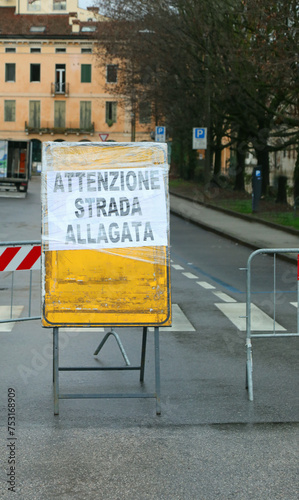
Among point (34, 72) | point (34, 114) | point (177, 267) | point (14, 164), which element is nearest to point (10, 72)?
point (34, 72)

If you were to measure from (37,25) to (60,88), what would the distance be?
965 centimetres

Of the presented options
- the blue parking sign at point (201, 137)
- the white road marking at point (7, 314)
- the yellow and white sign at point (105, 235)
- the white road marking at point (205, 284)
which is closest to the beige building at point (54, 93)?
the blue parking sign at point (201, 137)

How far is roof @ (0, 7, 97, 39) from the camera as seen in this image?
8238 cm

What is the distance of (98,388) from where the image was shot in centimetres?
697

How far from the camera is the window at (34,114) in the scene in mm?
81812

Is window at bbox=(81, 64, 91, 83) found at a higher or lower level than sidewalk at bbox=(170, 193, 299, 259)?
higher

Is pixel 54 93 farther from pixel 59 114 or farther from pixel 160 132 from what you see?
pixel 160 132

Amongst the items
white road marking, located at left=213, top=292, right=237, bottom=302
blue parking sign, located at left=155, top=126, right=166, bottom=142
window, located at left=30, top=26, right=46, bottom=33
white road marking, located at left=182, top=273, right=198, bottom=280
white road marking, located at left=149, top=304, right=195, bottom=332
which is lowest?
white road marking, located at left=182, top=273, right=198, bottom=280

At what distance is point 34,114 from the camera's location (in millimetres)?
81938

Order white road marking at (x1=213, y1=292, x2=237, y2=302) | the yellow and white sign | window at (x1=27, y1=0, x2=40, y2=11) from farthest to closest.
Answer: window at (x1=27, y1=0, x2=40, y2=11) < white road marking at (x1=213, y1=292, x2=237, y2=302) < the yellow and white sign

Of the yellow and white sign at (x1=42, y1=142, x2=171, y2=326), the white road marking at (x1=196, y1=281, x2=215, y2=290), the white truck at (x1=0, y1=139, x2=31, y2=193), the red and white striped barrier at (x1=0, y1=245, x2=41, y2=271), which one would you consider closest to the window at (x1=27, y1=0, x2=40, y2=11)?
the white truck at (x1=0, y1=139, x2=31, y2=193)

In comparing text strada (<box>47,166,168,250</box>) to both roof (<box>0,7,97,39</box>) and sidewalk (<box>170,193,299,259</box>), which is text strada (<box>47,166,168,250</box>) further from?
roof (<box>0,7,97,39</box>)

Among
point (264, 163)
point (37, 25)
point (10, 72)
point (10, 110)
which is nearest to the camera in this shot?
point (264, 163)

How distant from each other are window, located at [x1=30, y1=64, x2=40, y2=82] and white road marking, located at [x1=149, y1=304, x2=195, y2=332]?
241ft
